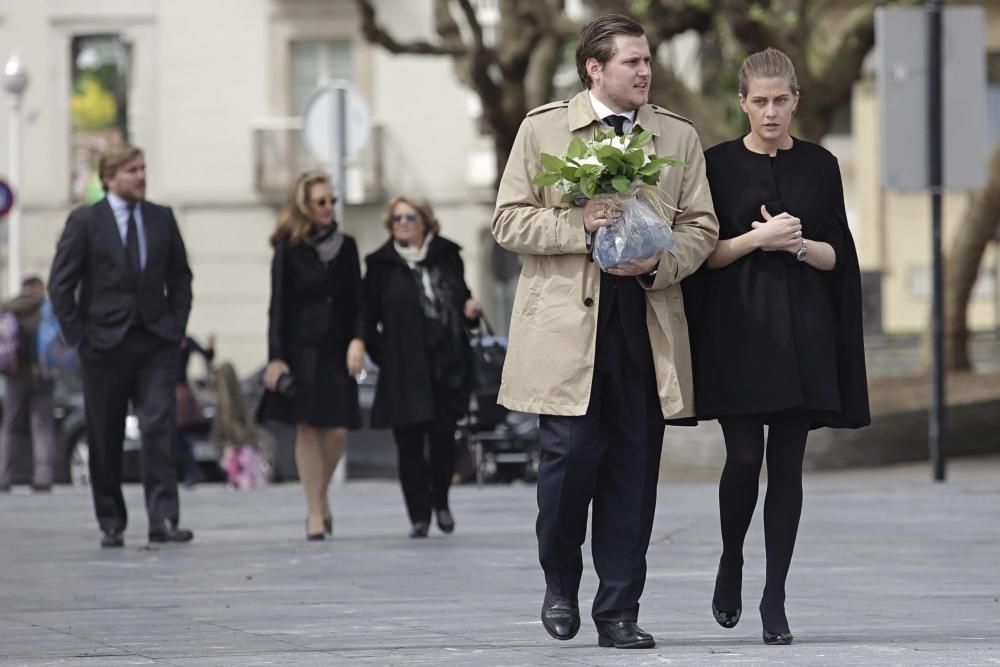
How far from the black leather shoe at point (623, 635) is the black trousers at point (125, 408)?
5069 millimetres

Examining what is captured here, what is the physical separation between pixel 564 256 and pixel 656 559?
12.8 ft

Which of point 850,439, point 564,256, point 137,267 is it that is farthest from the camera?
point 850,439

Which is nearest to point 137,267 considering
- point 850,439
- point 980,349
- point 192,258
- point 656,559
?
point 656,559

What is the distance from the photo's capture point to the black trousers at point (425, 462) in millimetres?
12391

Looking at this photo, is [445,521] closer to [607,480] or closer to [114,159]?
[114,159]

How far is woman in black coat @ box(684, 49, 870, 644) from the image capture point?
732 centimetres

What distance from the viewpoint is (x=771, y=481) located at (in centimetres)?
750

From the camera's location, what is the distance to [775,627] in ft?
23.8

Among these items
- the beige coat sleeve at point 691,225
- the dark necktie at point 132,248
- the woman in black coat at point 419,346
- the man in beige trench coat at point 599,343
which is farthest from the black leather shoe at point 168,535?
the beige coat sleeve at point 691,225

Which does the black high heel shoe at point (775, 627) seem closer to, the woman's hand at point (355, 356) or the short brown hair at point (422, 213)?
the woman's hand at point (355, 356)

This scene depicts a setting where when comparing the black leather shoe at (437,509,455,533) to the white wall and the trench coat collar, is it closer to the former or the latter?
the trench coat collar

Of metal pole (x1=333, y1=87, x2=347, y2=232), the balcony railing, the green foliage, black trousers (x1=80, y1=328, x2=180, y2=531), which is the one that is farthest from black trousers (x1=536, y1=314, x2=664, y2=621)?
the balcony railing

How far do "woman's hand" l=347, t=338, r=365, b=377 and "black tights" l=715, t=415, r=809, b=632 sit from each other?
4971 mm

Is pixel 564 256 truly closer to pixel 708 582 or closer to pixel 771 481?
pixel 771 481
